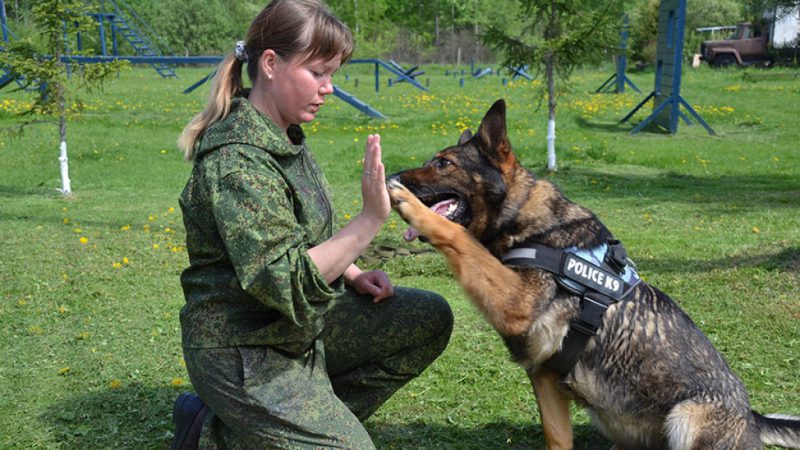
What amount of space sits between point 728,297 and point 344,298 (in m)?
3.62

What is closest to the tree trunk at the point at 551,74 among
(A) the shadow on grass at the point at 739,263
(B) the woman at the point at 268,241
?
(A) the shadow on grass at the point at 739,263

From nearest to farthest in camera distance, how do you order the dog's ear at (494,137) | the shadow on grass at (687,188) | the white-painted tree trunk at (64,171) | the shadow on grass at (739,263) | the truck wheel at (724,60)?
the dog's ear at (494,137) < the shadow on grass at (739,263) < the shadow on grass at (687,188) < the white-painted tree trunk at (64,171) < the truck wheel at (724,60)

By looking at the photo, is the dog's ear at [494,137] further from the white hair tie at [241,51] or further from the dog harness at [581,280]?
the white hair tie at [241,51]

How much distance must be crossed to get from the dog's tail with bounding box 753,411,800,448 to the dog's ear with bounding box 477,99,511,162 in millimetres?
1662

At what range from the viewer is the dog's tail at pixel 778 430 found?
3.60 metres

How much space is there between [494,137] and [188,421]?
1.88 m

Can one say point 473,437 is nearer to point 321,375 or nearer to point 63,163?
point 321,375

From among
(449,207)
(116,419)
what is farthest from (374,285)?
(116,419)

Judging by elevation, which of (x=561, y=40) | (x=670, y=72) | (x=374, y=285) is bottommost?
(x=374, y=285)

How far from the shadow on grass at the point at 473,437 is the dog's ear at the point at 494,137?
4.79ft

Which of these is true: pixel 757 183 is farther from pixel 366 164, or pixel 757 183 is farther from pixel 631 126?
pixel 366 164

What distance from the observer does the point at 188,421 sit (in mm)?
3420

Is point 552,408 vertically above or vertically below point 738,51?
below

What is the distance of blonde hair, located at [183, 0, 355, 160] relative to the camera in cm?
296
